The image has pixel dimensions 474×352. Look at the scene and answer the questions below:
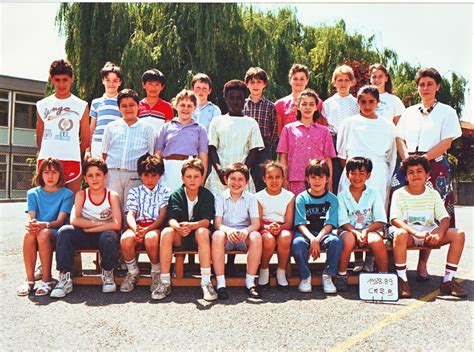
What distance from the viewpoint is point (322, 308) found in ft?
14.2

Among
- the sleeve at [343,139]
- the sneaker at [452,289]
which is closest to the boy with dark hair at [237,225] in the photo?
the sleeve at [343,139]

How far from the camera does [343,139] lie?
5762 millimetres

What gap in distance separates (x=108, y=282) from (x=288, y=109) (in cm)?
312

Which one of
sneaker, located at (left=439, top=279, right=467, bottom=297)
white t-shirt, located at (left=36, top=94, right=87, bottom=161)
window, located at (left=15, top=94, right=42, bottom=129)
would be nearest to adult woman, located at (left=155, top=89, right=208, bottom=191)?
white t-shirt, located at (left=36, top=94, right=87, bottom=161)

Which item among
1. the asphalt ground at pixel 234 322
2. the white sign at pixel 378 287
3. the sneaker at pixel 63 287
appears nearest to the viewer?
the asphalt ground at pixel 234 322

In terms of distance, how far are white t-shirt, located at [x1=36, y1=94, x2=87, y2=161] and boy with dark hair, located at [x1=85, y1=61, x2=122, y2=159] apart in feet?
1.59

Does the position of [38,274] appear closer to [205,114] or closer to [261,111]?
[205,114]

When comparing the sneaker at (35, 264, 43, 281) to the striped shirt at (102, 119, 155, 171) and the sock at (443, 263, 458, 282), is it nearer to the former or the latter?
the striped shirt at (102, 119, 155, 171)

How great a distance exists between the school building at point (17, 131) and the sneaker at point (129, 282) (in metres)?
Answer: 22.5

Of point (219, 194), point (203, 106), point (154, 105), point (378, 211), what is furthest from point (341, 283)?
point (154, 105)

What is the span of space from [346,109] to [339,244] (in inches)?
79.9

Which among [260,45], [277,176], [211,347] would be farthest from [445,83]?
[211,347]

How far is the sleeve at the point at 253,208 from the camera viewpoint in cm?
514

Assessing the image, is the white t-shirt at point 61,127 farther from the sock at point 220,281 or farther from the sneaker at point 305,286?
the sneaker at point 305,286
